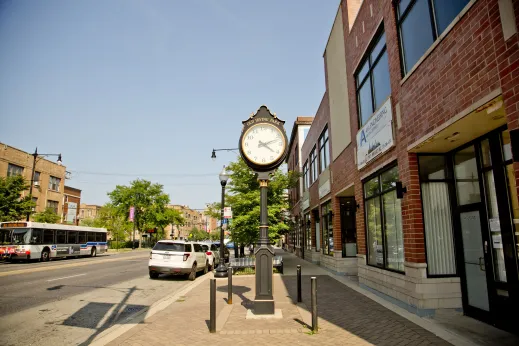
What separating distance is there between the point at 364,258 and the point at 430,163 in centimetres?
436

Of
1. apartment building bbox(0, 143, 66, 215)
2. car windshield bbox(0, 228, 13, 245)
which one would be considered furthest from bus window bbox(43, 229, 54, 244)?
apartment building bbox(0, 143, 66, 215)

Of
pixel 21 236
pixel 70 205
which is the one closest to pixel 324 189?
pixel 21 236

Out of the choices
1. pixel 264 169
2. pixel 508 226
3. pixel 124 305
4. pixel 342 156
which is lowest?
pixel 124 305

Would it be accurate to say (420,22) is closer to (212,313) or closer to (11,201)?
(212,313)

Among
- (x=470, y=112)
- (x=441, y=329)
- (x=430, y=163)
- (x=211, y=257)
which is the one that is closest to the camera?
(x=470, y=112)

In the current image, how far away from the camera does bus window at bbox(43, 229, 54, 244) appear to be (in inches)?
949

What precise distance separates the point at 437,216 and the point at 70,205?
51120 mm

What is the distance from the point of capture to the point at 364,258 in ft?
35.7

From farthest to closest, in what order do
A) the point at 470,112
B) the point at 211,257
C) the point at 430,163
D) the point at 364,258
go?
1. the point at 211,257
2. the point at 364,258
3. the point at 430,163
4. the point at 470,112

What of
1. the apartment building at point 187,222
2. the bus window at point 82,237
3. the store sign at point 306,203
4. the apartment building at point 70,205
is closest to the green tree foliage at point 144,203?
the apartment building at point 70,205

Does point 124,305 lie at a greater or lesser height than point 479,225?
lesser

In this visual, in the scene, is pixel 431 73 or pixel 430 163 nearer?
pixel 431 73

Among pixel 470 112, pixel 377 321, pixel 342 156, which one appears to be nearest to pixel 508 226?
pixel 470 112

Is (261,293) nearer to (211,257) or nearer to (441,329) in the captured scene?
(441,329)
